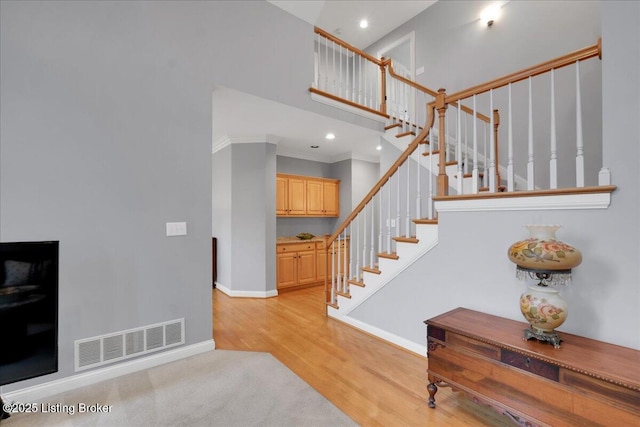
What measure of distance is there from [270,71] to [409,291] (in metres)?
2.90

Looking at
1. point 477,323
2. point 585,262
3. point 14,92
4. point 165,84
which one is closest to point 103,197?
point 14,92

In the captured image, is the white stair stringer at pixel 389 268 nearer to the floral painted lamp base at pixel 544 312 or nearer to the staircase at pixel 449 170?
the staircase at pixel 449 170

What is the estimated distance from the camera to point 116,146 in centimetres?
232

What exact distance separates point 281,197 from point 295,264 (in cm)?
130

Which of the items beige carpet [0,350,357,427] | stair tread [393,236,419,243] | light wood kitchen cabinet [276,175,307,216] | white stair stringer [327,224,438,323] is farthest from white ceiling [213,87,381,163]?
beige carpet [0,350,357,427]

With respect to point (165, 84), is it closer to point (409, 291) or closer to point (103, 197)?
point (103, 197)

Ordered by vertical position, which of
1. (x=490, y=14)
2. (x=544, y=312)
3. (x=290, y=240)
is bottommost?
(x=544, y=312)

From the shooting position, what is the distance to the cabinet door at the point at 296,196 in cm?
543

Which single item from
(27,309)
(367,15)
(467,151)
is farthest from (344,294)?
(367,15)

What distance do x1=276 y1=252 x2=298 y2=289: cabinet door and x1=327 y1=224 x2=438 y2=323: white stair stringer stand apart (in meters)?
1.49

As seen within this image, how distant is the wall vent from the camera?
2.18 meters

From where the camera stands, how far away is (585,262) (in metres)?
1.75

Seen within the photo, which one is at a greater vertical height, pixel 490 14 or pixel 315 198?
pixel 490 14

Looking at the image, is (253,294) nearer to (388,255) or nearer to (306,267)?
(306,267)
